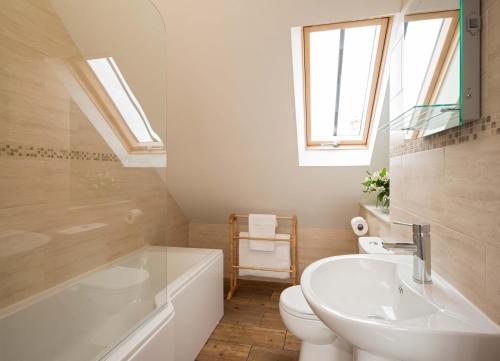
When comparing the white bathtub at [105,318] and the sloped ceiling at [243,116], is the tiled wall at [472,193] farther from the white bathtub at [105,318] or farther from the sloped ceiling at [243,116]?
the white bathtub at [105,318]

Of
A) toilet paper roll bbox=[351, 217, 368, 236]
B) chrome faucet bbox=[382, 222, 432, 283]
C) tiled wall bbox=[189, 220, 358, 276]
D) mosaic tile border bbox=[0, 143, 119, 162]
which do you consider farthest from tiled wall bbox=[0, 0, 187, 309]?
tiled wall bbox=[189, 220, 358, 276]

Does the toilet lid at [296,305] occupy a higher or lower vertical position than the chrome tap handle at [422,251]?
lower

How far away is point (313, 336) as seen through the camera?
1.50 m

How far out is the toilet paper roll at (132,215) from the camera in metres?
1.46

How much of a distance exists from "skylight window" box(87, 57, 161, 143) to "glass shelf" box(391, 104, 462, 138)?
4.14 ft

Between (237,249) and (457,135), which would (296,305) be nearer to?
(457,135)

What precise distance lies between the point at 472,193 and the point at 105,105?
63.0 inches

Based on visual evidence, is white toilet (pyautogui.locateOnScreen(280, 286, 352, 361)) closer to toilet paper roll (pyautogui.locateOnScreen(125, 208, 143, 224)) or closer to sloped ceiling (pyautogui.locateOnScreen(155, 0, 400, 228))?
toilet paper roll (pyautogui.locateOnScreen(125, 208, 143, 224))

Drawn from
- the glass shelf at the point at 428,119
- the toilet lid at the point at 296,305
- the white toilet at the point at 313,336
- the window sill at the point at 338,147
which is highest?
the window sill at the point at 338,147

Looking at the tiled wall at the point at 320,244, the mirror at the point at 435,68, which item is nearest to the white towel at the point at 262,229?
the tiled wall at the point at 320,244

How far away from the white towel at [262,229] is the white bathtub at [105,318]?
1.24 meters

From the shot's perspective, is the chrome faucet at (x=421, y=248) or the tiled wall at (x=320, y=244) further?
the tiled wall at (x=320, y=244)

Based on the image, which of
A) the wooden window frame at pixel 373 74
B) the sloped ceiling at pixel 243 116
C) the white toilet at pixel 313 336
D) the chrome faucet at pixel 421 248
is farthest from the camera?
the wooden window frame at pixel 373 74

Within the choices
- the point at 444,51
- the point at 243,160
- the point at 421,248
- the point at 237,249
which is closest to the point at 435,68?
the point at 444,51
